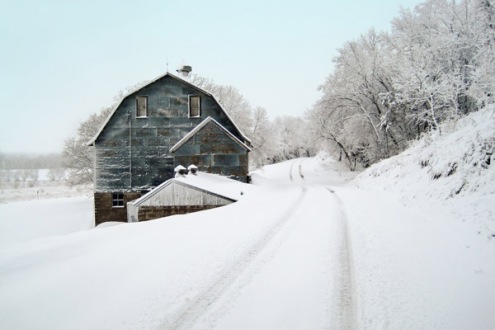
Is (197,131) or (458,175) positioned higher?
(197,131)

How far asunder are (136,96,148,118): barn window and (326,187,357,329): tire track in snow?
59.0 feet

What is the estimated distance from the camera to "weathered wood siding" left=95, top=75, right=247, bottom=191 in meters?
22.6

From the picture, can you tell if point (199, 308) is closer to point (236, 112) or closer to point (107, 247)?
point (107, 247)

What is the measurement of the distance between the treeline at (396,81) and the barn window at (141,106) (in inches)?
722

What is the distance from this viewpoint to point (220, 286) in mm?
5742

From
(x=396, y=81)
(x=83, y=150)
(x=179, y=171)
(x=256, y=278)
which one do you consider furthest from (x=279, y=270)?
→ (x=83, y=150)

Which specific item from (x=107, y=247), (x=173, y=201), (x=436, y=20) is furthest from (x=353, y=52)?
(x=107, y=247)

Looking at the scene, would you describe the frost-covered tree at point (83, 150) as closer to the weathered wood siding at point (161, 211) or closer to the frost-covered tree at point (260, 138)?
the frost-covered tree at point (260, 138)

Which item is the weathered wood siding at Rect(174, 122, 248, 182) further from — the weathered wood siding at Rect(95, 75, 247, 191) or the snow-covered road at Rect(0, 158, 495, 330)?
the snow-covered road at Rect(0, 158, 495, 330)

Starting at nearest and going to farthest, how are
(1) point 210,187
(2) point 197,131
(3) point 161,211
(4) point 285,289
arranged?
(4) point 285,289
(3) point 161,211
(1) point 210,187
(2) point 197,131

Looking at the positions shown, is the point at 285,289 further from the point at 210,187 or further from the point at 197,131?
the point at 197,131

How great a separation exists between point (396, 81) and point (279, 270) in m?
22.7

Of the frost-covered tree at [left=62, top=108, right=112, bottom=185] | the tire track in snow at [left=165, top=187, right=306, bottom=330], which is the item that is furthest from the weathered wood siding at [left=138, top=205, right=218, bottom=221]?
the frost-covered tree at [left=62, top=108, right=112, bottom=185]

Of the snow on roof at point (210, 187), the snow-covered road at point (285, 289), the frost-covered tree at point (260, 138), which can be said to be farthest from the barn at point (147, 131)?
the frost-covered tree at point (260, 138)
